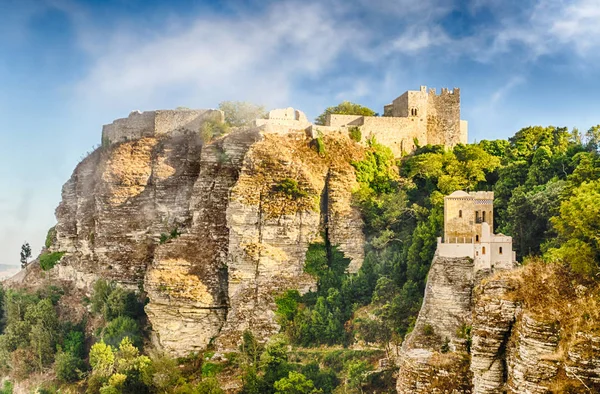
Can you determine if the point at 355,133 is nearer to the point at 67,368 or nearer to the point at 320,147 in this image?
the point at 320,147

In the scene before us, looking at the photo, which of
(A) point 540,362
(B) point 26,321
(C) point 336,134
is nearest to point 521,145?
(C) point 336,134

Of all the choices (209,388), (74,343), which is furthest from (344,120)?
(74,343)

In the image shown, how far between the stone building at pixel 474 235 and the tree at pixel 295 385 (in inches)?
362

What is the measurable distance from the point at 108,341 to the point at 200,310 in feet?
25.4

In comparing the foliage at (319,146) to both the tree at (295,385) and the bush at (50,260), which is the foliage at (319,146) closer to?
the tree at (295,385)

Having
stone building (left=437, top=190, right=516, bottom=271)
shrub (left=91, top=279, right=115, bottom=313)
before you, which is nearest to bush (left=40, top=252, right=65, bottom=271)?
shrub (left=91, top=279, right=115, bottom=313)

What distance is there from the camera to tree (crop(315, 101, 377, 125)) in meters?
48.6

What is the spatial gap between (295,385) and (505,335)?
14.0 metres

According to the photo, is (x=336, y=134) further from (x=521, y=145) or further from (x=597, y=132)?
(x=597, y=132)

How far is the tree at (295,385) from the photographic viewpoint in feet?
103

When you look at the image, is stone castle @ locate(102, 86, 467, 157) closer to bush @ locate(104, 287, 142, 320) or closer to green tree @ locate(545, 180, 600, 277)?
bush @ locate(104, 287, 142, 320)

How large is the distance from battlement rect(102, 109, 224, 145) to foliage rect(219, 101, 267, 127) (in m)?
1.46

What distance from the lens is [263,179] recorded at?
39.8m

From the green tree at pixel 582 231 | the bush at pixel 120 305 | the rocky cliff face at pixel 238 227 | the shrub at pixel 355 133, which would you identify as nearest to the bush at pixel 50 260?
the bush at pixel 120 305
